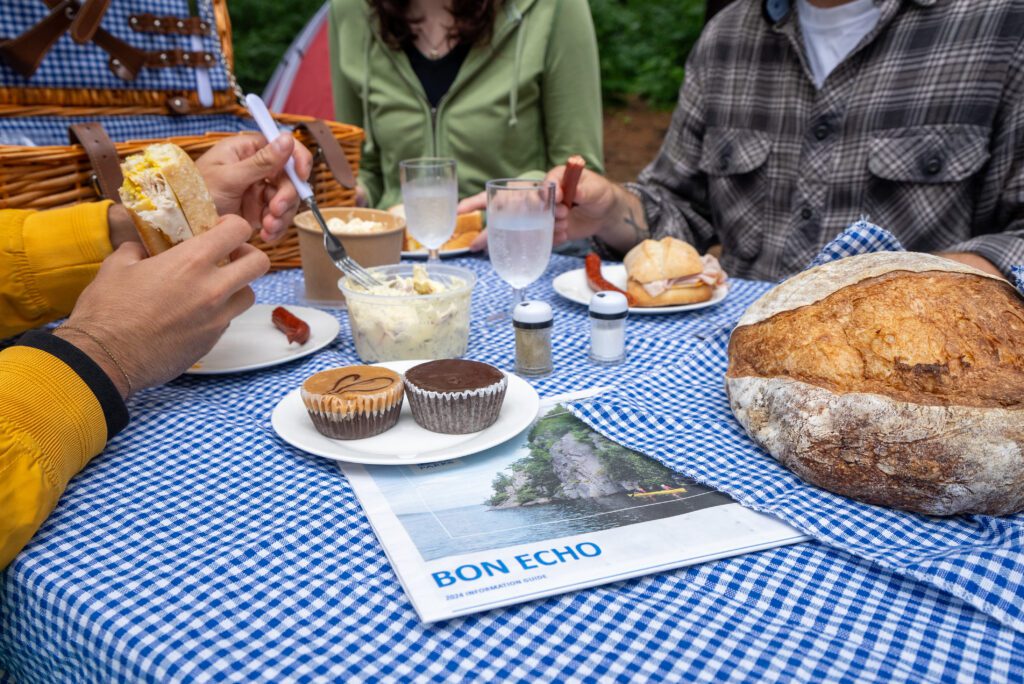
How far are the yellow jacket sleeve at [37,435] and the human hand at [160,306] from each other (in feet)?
0.24

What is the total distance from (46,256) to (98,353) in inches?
19.0

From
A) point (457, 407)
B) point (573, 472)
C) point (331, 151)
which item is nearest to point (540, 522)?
point (573, 472)

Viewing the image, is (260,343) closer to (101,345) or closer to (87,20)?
(101,345)

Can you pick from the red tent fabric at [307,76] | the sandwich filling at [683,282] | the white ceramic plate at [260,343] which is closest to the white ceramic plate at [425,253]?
the white ceramic plate at [260,343]

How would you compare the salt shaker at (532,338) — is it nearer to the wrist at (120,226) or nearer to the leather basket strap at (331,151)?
the wrist at (120,226)

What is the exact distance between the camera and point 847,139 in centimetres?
236

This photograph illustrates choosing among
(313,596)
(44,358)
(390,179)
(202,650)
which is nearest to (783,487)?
(313,596)

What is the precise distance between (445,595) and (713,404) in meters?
0.67

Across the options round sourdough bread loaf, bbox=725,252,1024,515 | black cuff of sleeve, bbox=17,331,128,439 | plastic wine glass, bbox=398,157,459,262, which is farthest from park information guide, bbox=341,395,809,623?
plastic wine glass, bbox=398,157,459,262

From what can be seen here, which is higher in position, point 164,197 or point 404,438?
point 164,197

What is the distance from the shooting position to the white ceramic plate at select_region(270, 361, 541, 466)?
112 centimetres

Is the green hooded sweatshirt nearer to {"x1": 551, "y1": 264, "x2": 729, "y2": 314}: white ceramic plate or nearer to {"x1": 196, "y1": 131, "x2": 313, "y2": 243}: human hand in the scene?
{"x1": 551, "y1": 264, "x2": 729, "y2": 314}: white ceramic plate

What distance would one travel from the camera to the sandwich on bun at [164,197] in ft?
4.55

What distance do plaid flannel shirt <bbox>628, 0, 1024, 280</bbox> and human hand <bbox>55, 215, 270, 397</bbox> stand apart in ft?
5.14
